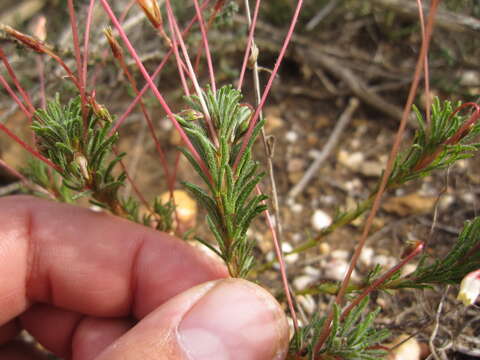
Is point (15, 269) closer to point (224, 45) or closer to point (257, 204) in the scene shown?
point (257, 204)

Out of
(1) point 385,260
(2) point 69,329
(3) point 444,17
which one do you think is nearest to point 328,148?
(1) point 385,260

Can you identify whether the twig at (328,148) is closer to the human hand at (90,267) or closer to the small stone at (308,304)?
the small stone at (308,304)

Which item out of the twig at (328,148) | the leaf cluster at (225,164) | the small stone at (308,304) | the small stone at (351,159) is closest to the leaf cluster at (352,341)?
the leaf cluster at (225,164)

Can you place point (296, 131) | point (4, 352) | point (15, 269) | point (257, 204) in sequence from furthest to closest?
1. point (296, 131)
2. point (4, 352)
3. point (15, 269)
4. point (257, 204)

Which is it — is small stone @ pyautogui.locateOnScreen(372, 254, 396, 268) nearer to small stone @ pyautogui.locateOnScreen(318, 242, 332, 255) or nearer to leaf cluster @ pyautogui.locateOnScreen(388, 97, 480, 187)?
small stone @ pyautogui.locateOnScreen(318, 242, 332, 255)

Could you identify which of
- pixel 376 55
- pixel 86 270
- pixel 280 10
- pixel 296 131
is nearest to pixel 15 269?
pixel 86 270

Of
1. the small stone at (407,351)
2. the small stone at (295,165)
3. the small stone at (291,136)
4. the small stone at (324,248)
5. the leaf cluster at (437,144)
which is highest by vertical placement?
the leaf cluster at (437,144)
